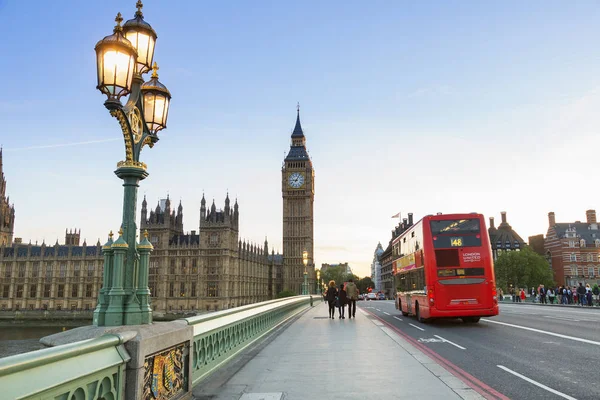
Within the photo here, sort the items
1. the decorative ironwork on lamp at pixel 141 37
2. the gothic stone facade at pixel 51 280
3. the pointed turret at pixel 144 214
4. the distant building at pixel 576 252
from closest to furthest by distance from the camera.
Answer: the decorative ironwork on lamp at pixel 141 37
the distant building at pixel 576 252
the pointed turret at pixel 144 214
the gothic stone facade at pixel 51 280

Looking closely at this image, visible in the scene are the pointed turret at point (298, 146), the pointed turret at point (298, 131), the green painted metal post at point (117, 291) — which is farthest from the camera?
the pointed turret at point (298, 131)

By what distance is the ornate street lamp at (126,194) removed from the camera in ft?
18.5

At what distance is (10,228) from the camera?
122625 millimetres

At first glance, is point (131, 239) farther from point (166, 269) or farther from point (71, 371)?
point (166, 269)

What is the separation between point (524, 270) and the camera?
81.9m

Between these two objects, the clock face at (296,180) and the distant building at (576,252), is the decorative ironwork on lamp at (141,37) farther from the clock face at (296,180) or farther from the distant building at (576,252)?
the clock face at (296,180)

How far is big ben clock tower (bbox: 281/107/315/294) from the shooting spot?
12709 cm

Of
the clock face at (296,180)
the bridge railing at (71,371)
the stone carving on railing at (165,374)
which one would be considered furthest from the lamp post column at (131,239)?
the clock face at (296,180)

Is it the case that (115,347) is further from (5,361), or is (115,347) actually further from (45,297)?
(45,297)

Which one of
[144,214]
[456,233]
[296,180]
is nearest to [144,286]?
[456,233]

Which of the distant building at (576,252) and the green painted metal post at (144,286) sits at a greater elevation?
the distant building at (576,252)

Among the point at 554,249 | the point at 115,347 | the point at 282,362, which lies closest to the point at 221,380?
the point at 282,362

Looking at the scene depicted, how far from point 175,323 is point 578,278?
332 feet

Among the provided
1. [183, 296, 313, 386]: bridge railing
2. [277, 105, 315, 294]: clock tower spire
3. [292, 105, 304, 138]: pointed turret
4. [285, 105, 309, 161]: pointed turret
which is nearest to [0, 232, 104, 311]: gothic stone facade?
[277, 105, 315, 294]: clock tower spire
